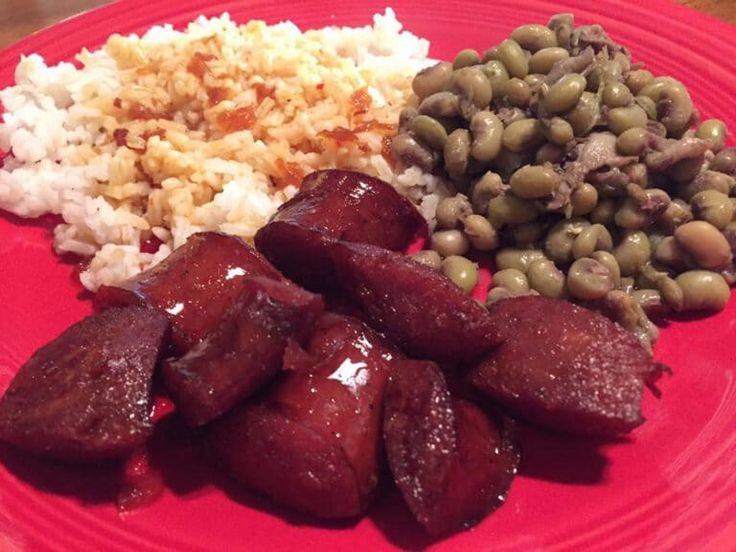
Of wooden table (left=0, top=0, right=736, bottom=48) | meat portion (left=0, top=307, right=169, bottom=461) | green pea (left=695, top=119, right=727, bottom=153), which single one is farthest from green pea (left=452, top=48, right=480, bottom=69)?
wooden table (left=0, top=0, right=736, bottom=48)

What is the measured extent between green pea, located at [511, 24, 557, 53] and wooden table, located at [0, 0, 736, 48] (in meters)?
1.79

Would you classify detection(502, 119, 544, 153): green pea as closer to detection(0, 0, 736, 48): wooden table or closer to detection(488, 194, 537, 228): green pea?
detection(488, 194, 537, 228): green pea

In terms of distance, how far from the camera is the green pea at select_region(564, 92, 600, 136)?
2.88 m

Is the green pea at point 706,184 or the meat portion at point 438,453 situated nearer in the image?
the meat portion at point 438,453

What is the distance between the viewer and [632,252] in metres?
2.89

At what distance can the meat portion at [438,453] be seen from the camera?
2020 millimetres

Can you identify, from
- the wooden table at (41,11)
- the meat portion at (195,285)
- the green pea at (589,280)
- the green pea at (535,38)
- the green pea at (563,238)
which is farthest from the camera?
the wooden table at (41,11)

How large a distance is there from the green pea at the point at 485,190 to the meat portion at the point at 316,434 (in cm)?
105

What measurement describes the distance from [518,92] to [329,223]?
965 mm

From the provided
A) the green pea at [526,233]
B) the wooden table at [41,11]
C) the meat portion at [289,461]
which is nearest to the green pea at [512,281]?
the green pea at [526,233]

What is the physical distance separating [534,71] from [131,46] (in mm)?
1943

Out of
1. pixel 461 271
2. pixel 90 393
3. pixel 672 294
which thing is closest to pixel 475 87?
pixel 461 271

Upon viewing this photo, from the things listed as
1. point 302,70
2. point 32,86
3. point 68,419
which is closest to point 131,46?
point 32,86

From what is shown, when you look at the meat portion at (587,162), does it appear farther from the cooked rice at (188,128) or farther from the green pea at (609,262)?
the cooked rice at (188,128)
